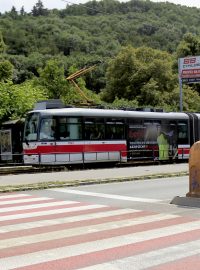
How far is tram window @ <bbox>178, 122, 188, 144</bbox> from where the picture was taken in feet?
110

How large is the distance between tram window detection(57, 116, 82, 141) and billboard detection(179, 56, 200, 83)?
1757 cm

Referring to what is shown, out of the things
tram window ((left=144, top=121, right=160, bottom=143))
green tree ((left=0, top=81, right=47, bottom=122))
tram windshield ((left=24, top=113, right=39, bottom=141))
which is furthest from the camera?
green tree ((left=0, top=81, right=47, bottom=122))

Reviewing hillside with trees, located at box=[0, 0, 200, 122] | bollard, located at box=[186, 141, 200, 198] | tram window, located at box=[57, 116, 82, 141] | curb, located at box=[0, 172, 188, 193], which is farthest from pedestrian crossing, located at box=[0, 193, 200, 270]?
hillside with trees, located at box=[0, 0, 200, 122]

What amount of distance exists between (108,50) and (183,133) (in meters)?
73.9

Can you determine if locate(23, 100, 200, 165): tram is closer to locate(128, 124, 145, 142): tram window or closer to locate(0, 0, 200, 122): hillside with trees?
locate(128, 124, 145, 142): tram window

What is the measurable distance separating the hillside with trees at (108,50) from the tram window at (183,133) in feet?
48.6

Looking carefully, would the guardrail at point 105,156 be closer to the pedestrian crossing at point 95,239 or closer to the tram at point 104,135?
the tram at point 104,135

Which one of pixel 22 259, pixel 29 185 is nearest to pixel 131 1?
pixel 29 185

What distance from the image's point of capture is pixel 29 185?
17016 millimetres

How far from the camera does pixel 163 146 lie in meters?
32.3

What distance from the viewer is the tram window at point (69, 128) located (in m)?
26.9

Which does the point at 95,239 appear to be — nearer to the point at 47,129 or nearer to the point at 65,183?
the point at 65,183

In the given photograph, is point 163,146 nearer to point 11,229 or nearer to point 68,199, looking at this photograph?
point 68,199

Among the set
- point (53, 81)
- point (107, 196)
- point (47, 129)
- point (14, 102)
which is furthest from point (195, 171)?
point (53, 81)
